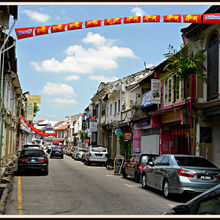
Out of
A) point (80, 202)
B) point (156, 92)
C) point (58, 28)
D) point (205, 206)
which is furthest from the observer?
point (156, 92)

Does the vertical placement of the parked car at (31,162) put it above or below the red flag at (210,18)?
below

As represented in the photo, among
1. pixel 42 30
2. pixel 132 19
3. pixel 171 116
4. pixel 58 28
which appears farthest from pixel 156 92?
pixel 42 30

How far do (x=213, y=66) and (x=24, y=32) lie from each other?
10341 millimetres

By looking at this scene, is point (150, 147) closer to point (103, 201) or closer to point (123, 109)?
point (123, 109)

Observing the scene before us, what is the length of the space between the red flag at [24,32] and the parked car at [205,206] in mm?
8175

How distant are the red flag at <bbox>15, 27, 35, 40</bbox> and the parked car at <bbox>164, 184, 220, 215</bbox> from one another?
26.8 feet

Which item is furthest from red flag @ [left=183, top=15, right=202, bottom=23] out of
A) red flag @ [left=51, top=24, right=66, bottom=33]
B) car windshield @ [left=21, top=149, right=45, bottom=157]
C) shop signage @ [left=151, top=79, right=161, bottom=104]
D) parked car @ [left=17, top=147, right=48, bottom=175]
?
shop signage @ [left=151, top=79, right=161, bottom=104]

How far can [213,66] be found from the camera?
17.3 meters

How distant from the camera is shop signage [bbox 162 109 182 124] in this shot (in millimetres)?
20667

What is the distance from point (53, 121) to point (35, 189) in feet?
398

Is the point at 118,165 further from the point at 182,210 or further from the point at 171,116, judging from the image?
the point at 182,210

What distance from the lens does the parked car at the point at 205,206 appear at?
4.13 m

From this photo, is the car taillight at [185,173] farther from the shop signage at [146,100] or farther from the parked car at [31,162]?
the shop signage at [146,100]

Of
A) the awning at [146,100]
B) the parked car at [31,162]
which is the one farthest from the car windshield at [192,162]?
the awning at [146,100]
